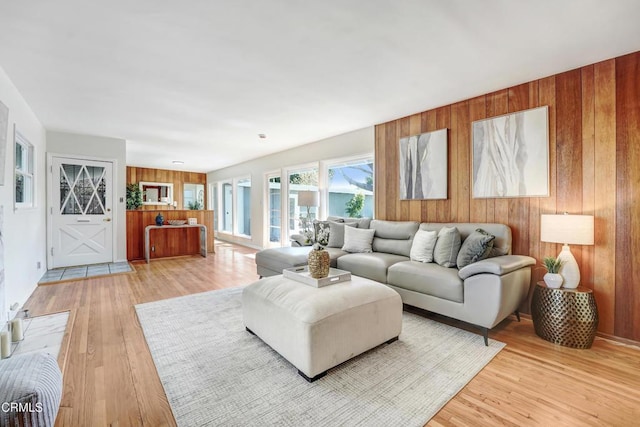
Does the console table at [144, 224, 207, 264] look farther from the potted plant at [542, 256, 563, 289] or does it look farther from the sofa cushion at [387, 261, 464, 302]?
the potted plant at [542, 256, 563, 289]

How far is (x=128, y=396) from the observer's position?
5.69 ft

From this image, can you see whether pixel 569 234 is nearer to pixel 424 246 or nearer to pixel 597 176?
pixel 597 176

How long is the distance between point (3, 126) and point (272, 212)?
4.84 m

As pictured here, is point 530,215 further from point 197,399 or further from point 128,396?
point 128,396

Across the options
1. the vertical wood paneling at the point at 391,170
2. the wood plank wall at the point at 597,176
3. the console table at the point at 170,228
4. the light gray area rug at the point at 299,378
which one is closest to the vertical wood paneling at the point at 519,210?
the wood plank wall at the point at 597,176

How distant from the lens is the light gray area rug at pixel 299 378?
61.8 inches

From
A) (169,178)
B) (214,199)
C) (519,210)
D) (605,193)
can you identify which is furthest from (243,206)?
(605,193)

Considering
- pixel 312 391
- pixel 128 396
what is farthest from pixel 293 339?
pixel 128 396

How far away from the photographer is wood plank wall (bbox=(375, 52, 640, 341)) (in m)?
2.42

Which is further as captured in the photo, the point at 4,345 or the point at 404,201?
the point at 404,201

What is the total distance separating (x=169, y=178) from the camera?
9.68m

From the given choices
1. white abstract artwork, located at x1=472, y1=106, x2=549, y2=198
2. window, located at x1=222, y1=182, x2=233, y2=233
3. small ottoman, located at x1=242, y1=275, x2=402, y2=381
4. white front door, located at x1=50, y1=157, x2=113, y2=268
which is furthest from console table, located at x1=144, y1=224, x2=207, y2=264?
white abstract artwork, located at x1=472, y1=106, x2=549, y2=198

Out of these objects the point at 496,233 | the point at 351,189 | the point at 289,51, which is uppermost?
the point at 289,51

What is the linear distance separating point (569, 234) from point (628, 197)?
1.94 ft
